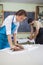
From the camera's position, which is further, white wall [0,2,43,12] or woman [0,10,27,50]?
white wall [0,2,43,12]

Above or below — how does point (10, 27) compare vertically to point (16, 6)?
below

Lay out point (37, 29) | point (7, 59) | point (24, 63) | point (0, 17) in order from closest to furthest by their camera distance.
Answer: point (24, 63), point (7, 59), point (37, 29), point (0, 17)

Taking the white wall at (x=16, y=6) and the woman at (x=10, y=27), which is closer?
the woman at (x=10, y=27)

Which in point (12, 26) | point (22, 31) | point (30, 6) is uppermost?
point (30, 6)

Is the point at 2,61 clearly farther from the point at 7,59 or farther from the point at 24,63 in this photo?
the point at 24,63

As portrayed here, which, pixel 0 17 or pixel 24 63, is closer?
pixel 24 63

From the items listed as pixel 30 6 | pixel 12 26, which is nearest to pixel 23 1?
pixel 30 6

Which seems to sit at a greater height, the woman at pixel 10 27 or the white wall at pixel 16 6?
the white wall at pixel 16 6

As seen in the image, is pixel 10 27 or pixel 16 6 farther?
pixel 16 6

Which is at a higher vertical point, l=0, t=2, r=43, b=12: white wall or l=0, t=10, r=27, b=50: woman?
l=0, t=2, r=43, b=12: white wall

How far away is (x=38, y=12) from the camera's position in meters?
4.70

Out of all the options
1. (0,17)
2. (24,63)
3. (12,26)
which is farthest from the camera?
(0,17)

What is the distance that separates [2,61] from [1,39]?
0.87 m

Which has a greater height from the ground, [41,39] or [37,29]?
[37,29]
